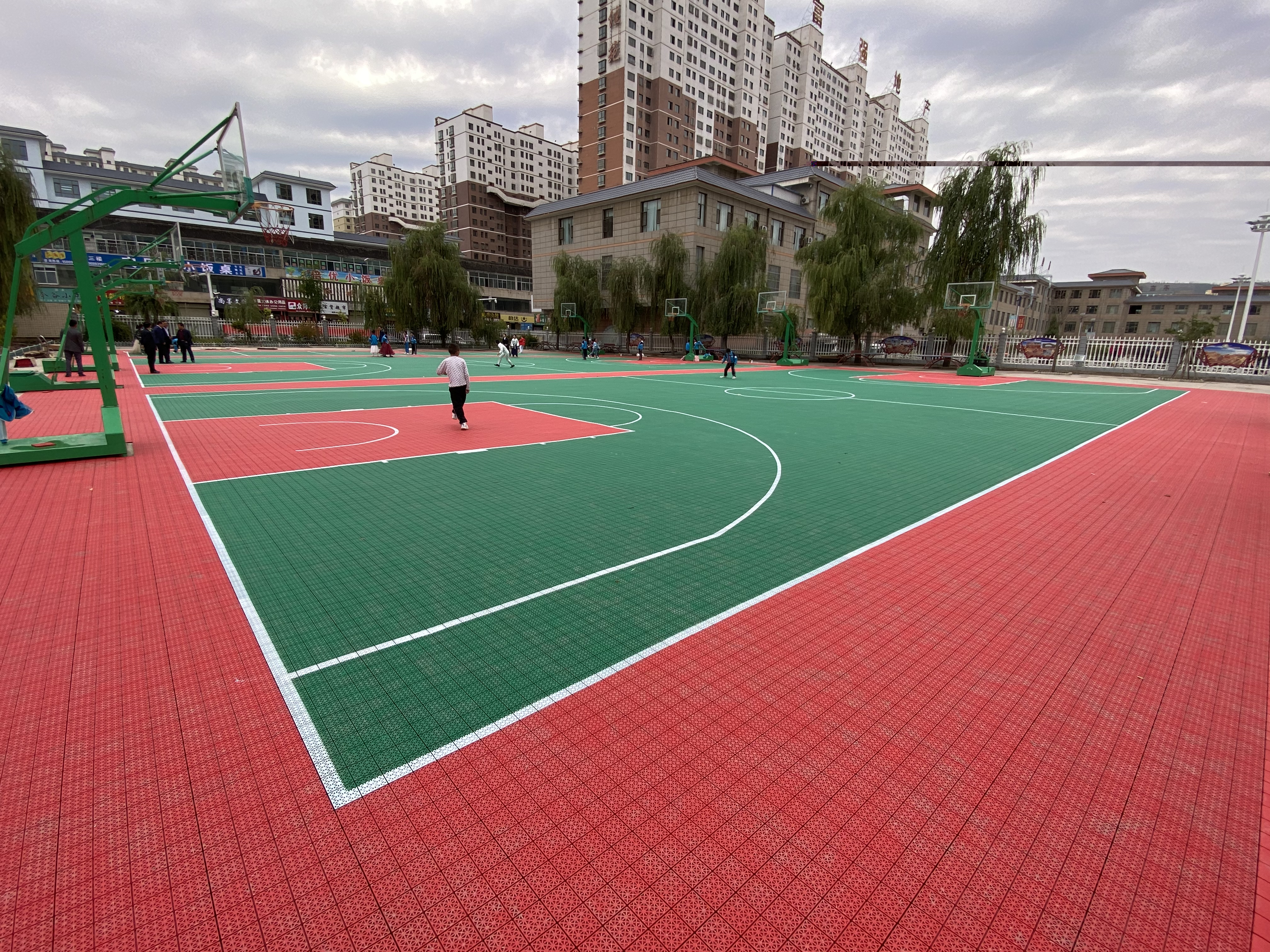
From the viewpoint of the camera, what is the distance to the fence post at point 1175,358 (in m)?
29.1

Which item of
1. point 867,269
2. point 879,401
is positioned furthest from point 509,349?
point 879,401

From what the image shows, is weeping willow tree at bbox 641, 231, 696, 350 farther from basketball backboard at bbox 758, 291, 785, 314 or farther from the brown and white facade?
basketball backboard at bbox 758, 291, 785, 314

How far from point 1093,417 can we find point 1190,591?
13.1 m

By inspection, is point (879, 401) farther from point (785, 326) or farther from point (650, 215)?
point (650, 215)

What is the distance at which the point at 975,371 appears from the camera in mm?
29969

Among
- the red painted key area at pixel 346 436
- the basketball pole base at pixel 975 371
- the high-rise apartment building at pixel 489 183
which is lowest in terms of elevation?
the red painted key area at pixel 346 436

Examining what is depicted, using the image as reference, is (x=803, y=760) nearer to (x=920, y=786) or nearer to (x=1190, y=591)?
(x=920, y=786)

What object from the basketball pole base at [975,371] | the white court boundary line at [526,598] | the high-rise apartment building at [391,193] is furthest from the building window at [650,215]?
the high-rise apartment building at [391,193]

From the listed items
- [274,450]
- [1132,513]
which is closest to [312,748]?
[274,450]

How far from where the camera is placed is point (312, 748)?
313 centimetres

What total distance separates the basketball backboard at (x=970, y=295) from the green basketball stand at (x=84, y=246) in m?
29.7

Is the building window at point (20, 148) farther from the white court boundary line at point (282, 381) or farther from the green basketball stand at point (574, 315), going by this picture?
the green basketball stand at point (574, 315)

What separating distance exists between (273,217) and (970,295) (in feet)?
112

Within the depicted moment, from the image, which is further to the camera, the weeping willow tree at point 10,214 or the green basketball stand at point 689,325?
the green basketball stand at point 689,325
